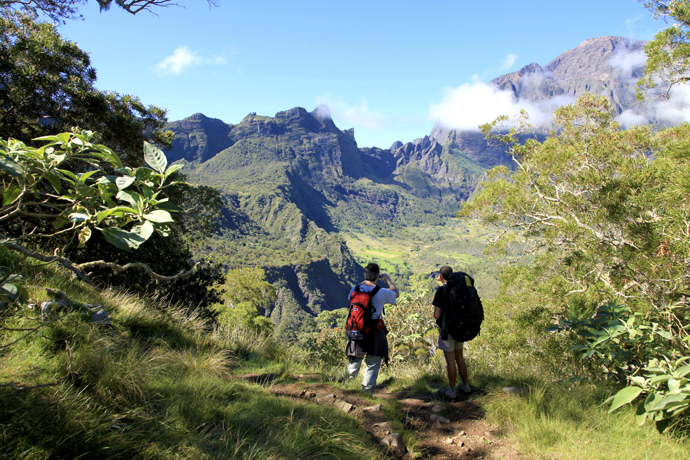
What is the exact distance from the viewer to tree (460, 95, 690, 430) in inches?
237

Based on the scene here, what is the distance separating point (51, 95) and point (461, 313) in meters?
10.4

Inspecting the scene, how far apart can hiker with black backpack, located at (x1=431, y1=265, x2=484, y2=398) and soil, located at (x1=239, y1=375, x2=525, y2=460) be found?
0.29 meters

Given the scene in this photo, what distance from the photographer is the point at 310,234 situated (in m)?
162

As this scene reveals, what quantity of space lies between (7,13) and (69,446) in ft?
37.9

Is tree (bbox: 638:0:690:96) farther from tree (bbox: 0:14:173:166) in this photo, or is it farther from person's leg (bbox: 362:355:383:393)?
tree (bbox: 0:14:173:166)

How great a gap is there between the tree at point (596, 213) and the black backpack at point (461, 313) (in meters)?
0.89

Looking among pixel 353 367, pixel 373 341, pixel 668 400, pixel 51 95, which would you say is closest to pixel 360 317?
pixel 373 341

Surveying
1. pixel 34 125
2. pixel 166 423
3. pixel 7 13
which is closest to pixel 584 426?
pixel 166 423

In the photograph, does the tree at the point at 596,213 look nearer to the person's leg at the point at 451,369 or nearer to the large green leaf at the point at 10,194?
the person's leg at the point at 451,369

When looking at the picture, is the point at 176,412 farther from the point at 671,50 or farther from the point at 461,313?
the point at 671,50

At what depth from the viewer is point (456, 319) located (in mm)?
4176

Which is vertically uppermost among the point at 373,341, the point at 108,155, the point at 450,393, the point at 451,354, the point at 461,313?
the point at 108,155

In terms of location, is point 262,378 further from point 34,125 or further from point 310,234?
point 310,234

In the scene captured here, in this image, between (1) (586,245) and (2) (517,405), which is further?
(1) (586,245)
